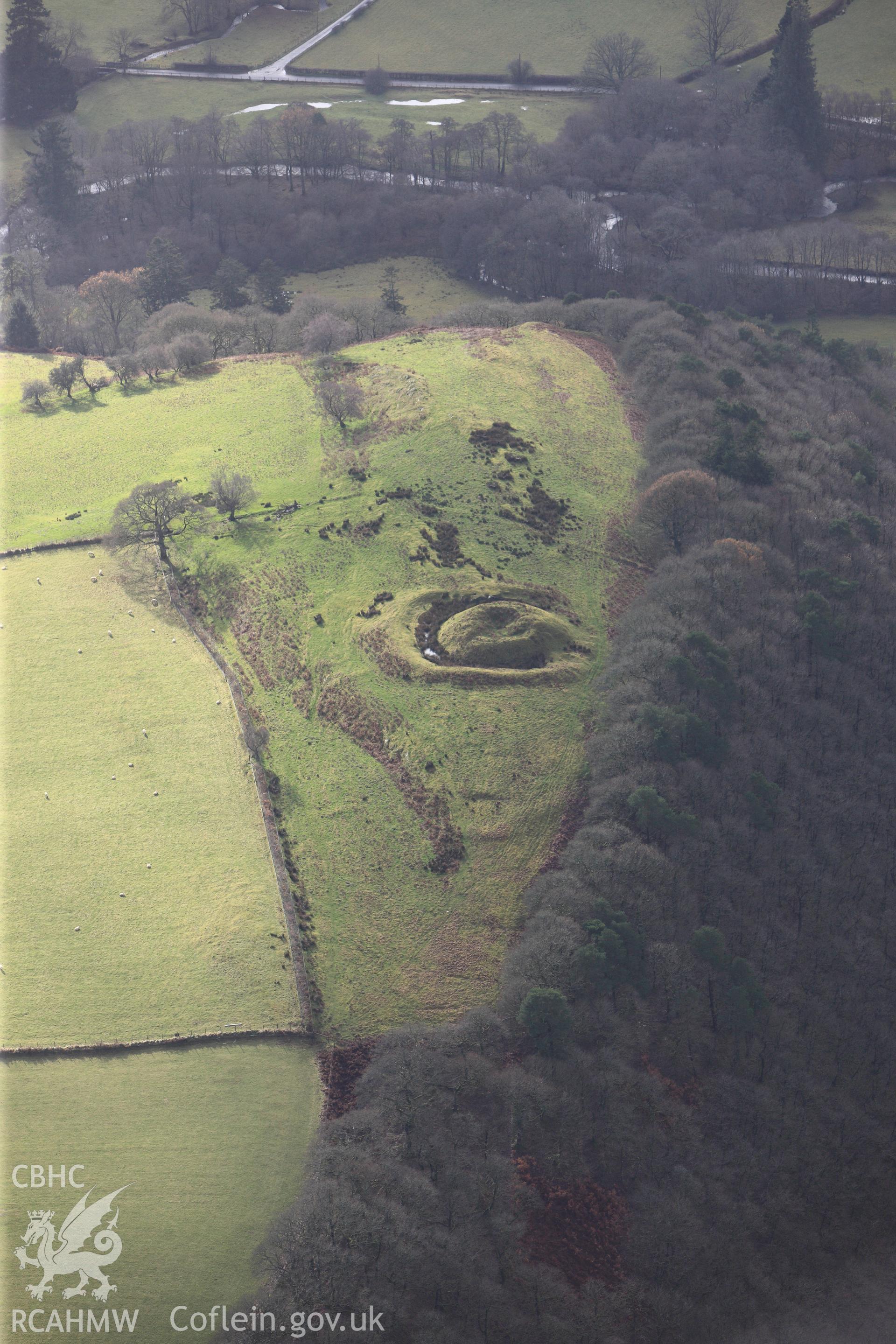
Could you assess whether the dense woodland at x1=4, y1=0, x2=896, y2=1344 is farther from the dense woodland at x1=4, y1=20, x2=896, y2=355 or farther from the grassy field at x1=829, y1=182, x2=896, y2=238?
the grassy field at x1=829, y1=182, x2=896, y2=238

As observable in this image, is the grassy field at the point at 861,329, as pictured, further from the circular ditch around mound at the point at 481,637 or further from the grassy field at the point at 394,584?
the circular ditch around mound at the point at 481,637

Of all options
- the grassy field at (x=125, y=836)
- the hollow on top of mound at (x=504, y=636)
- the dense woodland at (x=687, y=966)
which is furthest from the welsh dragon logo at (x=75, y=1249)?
the hollow on top of mound at (x=504, y=636)

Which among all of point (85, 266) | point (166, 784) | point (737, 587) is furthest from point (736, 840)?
point (85, 266)

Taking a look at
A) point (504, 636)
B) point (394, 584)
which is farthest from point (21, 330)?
point (504, 636)

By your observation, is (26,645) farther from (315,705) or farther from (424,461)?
(424,461)

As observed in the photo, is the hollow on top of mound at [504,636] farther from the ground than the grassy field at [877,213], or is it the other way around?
the grassy field at [877,213]

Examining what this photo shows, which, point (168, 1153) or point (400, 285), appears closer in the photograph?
point (168, 1153)

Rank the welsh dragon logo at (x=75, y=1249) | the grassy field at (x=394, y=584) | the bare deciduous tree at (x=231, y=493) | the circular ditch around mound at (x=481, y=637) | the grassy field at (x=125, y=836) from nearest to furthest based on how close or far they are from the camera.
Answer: the welsh dragon logo at (x=75, y=1249) < the grassy field at (x=125, y=836) < the grassy field at (x=394, y=584) < the circular ditch around mound at (x=481, y=637) < the bare deciduous tree at (x=231, y=493)

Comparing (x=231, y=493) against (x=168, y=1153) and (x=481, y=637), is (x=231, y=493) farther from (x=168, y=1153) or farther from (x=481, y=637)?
(x=168, y=1153)
